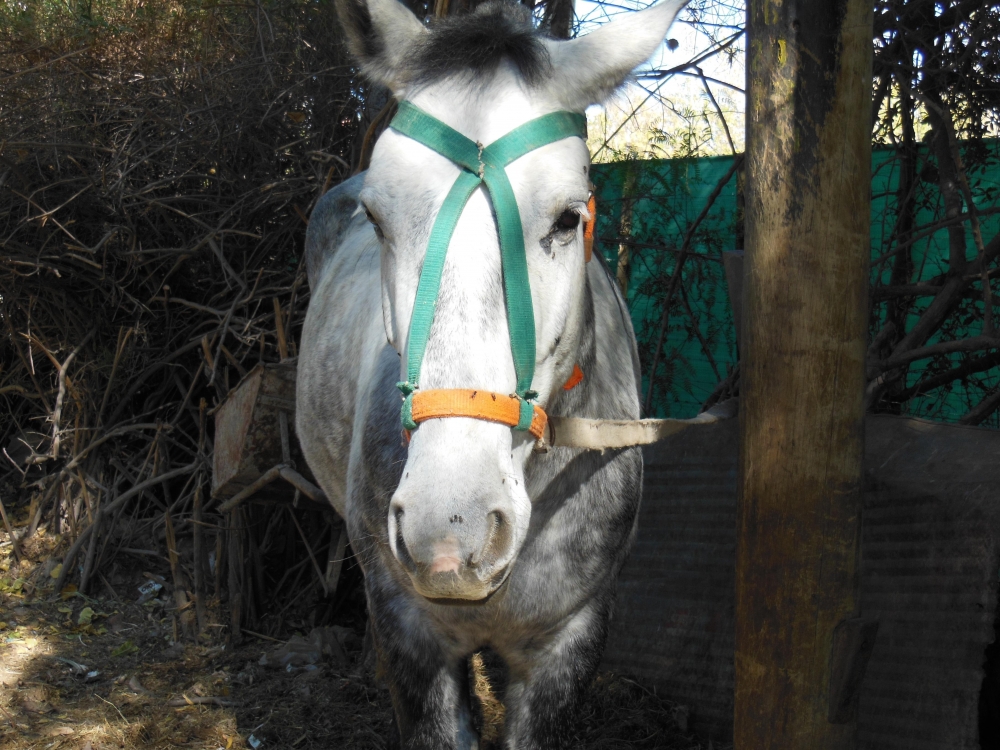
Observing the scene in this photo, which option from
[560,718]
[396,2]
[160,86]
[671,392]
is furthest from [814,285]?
[160,86]

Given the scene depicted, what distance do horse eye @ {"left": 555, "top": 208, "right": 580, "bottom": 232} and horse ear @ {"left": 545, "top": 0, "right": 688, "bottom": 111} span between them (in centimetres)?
27

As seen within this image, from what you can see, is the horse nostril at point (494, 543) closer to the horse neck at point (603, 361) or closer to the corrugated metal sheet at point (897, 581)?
the horse neck at point (603, 361)

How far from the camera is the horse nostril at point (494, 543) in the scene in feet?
4.78

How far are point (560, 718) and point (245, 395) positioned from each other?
211cm

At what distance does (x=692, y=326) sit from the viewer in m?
4.48

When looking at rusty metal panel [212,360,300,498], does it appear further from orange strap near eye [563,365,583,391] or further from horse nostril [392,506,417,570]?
horse nostril [392,506,417,570]

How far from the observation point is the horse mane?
73.2 inches

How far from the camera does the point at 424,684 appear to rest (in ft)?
7.60

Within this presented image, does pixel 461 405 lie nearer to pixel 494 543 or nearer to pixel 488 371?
pixel 488 371

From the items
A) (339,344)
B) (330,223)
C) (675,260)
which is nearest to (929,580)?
(339,344)

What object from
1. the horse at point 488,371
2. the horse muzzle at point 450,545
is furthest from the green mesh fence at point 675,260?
the horse muzzle at point 450,545

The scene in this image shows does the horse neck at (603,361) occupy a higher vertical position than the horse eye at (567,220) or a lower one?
lower

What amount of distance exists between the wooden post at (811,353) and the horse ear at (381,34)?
29.3 inches

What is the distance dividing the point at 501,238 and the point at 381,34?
67 cm
